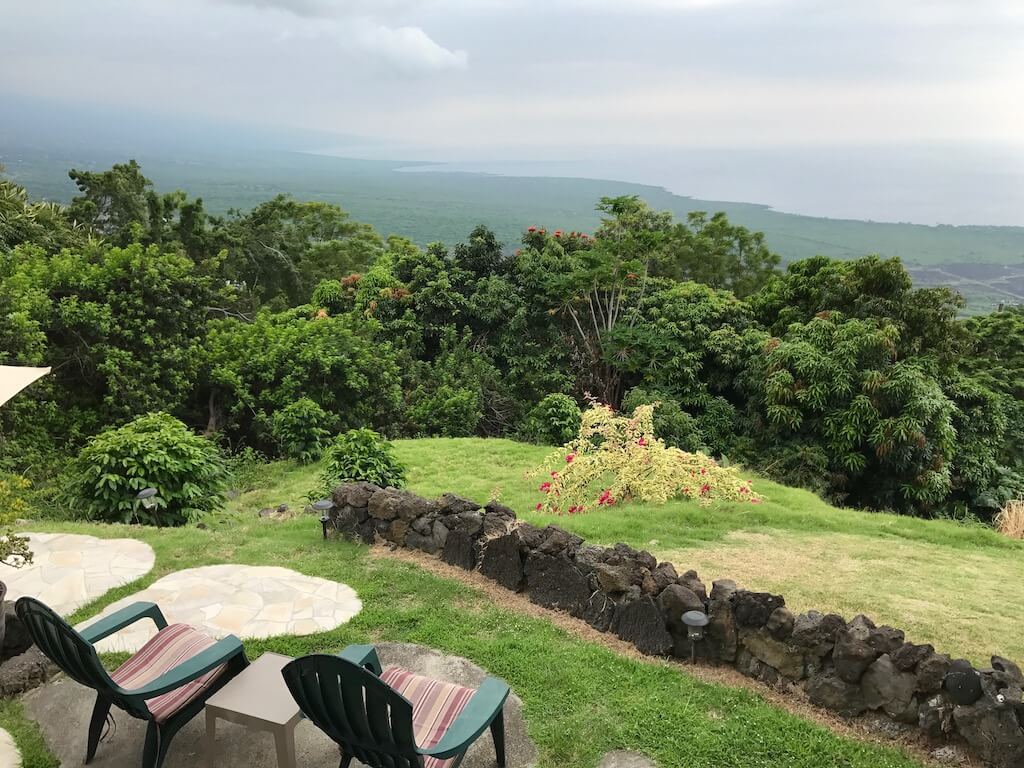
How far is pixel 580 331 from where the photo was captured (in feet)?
56.2

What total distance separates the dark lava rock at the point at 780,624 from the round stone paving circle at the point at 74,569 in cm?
501

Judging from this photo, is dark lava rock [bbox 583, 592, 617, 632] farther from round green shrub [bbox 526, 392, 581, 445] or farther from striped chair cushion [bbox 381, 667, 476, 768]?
round green shrub [bbox 526, 392, 581, 445]

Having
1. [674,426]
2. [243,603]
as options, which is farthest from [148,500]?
[674,426]

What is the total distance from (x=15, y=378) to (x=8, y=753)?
7.39 ft

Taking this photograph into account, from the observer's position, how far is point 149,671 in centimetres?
Result: 358

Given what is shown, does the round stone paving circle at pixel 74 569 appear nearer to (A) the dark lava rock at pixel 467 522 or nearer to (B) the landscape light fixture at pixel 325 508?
(B) the landscape light fixture at pixel 325 508

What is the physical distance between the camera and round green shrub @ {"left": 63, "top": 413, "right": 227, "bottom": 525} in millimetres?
7707

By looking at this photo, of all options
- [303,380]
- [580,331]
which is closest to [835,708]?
[303,380]

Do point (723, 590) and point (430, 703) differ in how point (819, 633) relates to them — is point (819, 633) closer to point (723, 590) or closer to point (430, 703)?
point (723, 590)

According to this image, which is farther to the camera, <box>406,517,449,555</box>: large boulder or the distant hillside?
the distant hillside

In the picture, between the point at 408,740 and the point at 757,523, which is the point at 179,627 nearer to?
the point at 408,740

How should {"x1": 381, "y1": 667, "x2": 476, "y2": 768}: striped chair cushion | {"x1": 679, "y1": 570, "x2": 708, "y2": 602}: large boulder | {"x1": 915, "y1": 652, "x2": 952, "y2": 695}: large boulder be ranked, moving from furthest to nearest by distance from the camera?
{"x1": 679, "y1": 570, "x2": 708, "y2": 602}: large boulder < {"x1": 915, "y1": 652, "x2": 952, "y2": 695}: large boulder < {"x1": 381, "y1": 667, "x2": 476, "y2": 768}: striped chair cushion

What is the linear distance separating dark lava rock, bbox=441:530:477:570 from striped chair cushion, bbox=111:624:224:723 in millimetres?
2453

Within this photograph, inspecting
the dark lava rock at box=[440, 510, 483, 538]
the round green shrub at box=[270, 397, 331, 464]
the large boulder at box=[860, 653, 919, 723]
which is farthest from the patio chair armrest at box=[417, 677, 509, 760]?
the round green shrub at box=[270, 397, 331, 464]
